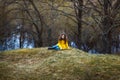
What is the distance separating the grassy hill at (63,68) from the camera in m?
11.7

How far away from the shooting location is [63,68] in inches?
488

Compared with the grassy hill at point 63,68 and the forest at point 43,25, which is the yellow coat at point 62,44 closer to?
the grassy hill at point 63,68

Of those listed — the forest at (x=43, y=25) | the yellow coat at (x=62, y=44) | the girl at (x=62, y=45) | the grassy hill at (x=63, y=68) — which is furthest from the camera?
the forest at (x=43, y=25)

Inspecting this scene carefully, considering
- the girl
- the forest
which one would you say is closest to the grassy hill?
the girl

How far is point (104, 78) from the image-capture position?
37.9ft

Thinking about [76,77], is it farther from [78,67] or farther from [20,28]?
[20,28]

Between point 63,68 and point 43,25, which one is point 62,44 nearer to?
point 63,68

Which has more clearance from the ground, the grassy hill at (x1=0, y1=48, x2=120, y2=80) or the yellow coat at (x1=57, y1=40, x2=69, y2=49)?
the yellow coat at (x1=57, y1=40, x2=69, y2=49)

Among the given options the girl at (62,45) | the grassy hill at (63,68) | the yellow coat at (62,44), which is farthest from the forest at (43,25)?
the grassy hill at (63,68)

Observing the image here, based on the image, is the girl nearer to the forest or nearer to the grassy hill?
the grassy hill

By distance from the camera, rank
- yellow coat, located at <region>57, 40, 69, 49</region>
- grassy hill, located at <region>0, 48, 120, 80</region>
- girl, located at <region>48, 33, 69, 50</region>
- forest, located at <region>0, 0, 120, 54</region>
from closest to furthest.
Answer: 1. grassy hill, located at <region>0, 48, 120, 80</region>
2. girl, located at <region>48, 33, 69, 50</region>
3. yellow coat, located at <region>57, 40, 69, 49</region>
4. forest, located at <region>0, 0, 120, 54</region>

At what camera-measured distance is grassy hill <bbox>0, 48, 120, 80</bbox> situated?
38.2ft

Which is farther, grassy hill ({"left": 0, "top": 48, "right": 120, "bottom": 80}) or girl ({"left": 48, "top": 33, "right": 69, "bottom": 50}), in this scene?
girl ({"left": 48, "top": 33, "right": 69, "bottom": 50})

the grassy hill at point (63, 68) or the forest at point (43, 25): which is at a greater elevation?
the forest at point (43, 25)
